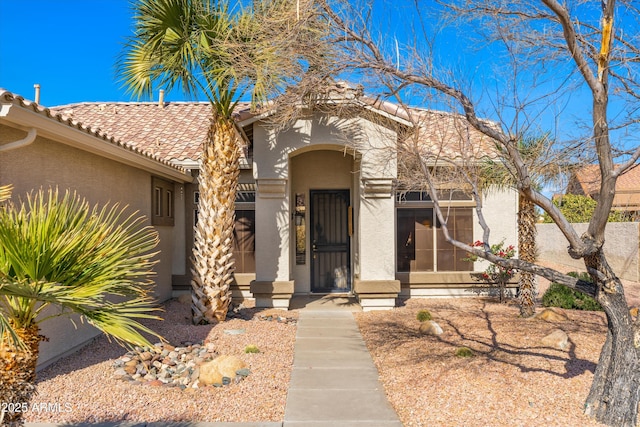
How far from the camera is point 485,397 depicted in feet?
17.7

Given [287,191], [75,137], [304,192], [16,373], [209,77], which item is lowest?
[16,373]

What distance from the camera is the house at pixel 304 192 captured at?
23.5 ft

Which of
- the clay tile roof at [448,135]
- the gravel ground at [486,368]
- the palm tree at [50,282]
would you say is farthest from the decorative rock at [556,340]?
the palm tree at [50,282]

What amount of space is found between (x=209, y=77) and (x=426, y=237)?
264 inches

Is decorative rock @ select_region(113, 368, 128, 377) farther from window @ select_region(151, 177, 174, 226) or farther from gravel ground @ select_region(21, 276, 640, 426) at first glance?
window @ select_region(151, 177, 174, 226)

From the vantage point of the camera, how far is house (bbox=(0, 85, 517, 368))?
7152mm

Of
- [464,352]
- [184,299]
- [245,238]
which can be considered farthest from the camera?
[245,238]

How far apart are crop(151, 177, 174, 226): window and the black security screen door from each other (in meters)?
3.56

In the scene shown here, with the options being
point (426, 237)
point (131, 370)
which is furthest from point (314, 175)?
point (131, 370)

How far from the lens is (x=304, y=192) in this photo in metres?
12.5

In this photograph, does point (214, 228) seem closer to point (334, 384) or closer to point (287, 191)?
point (287, 191)

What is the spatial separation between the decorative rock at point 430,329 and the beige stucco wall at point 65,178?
5533 millimetres

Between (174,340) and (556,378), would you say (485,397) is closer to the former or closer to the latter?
(556,378)

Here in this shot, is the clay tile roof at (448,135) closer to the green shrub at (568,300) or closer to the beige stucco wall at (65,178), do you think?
the green shrub at (568,300)
